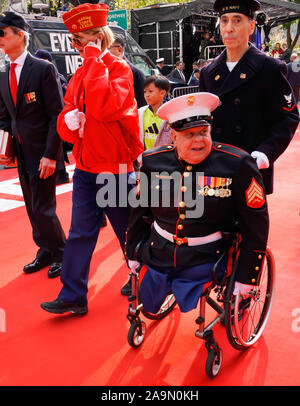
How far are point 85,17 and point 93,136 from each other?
0.67 metres

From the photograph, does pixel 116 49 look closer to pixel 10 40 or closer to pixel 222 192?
pixel 10 40

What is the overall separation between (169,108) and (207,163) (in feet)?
1.08

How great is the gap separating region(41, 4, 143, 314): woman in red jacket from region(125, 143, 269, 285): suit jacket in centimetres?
44

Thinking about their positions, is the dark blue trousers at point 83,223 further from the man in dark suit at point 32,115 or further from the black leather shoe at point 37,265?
the black leather shoe at point 37,265

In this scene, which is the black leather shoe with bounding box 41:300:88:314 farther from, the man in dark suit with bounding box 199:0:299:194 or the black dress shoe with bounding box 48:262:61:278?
the man in dark suit with bounding box 199:0:299:194

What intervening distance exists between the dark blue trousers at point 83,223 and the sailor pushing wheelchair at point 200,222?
48 centimetres

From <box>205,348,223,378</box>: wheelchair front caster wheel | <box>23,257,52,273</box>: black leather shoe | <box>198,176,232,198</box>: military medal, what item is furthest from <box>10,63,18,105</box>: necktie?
<box>205,348,223,378</box>: wheelchair front caster wheel

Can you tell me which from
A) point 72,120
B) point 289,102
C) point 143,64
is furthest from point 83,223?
point 143,64

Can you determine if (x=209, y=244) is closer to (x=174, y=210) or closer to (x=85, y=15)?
(x=174, y=210)

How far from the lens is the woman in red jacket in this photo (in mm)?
2510

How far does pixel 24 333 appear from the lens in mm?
2760

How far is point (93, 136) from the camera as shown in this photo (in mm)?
2680

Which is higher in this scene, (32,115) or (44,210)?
(32,115)

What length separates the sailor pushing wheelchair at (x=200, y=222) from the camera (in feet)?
6.95
